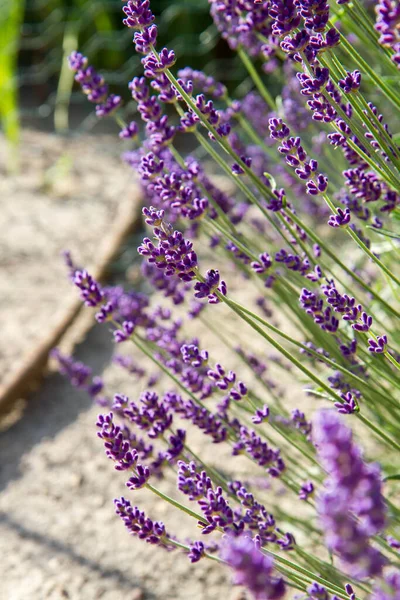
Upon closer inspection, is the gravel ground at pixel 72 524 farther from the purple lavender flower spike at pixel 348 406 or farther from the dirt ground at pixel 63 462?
the purple lavender flower spike at pixel 348 406

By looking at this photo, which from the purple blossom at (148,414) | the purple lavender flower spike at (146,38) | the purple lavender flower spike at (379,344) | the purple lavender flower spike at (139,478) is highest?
the purple lavender flower spike at (146,38)

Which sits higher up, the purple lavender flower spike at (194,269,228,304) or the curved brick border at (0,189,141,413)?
the curved brick border at (0,189,141,413)

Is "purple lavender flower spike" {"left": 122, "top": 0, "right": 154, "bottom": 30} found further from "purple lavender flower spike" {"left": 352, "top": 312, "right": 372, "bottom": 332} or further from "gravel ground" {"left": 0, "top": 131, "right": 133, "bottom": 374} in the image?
"gravel ground" {"left": 0, "top": 131, "right": 133, "bottom": 374}

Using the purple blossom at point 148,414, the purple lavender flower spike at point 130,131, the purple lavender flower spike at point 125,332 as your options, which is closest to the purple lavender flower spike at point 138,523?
the purple blossom at point 148,414

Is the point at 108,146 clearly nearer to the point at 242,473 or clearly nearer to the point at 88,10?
the point at 88,10

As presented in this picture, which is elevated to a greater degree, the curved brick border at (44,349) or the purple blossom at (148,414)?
the curved brick border at (44,349)

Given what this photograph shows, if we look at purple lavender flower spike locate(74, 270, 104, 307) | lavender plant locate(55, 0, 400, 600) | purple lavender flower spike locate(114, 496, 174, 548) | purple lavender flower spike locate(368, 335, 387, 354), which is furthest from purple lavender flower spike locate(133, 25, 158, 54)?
purple lavender flower spike locate(114, 496, 174, 548)

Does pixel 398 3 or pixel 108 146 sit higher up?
pixel 108 146

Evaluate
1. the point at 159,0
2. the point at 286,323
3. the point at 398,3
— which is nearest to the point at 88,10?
the point at 159,0

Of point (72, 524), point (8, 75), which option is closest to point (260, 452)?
point (72, 524)

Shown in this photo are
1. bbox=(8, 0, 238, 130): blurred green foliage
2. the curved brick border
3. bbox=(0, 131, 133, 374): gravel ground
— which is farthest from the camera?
bbox=(8, 0, 238, 130): blurred green foliage

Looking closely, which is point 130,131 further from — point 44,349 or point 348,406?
point 44,349
